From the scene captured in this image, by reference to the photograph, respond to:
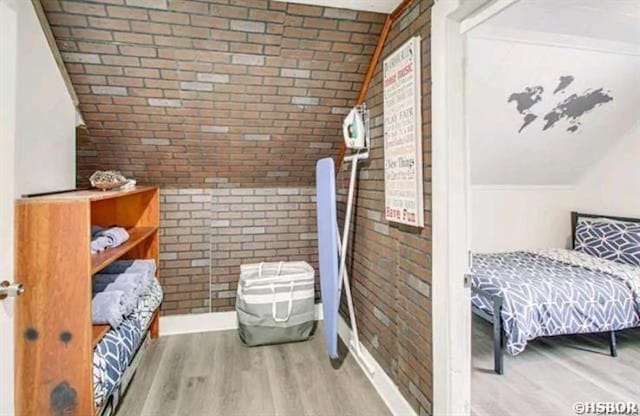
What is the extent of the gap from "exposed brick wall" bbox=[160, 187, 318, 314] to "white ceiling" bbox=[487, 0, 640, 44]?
6.56ft

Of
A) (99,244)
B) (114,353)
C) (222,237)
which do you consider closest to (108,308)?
(114,353)

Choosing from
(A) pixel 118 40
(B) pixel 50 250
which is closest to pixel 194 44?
(A) pixel 118 40

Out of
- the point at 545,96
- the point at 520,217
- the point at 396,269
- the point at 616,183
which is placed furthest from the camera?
the point at 520,217

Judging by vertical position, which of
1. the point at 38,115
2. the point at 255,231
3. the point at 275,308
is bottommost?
the point at 275,308

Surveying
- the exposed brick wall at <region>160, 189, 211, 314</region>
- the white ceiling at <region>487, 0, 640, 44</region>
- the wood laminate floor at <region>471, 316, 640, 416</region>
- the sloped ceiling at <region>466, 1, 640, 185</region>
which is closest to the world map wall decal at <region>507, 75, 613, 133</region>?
the sloped ceiling at <region>466, 1, 640, 185</region>

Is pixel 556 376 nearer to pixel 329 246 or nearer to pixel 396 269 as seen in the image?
pixel 396 269

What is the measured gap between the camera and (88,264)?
172 centimetres

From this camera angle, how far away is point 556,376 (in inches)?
99.7

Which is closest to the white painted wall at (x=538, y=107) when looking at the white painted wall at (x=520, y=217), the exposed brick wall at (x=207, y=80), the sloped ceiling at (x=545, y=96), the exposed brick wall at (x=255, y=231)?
the sloped ceiling at (x=545, y=96)

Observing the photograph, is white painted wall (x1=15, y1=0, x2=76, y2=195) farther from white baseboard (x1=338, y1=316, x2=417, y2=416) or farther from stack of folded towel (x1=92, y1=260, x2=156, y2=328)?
white baseboard (x1=338, y1=316, x2=417, y2=416)

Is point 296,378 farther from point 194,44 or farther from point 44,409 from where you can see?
point 194,44

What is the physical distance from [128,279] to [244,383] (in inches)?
39.2

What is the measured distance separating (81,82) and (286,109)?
1.26m
